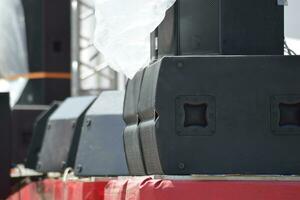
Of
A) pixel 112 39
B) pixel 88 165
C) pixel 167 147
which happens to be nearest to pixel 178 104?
Answer: pixel 167 147

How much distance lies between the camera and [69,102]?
978 cm

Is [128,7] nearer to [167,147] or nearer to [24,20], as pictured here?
[167,147]

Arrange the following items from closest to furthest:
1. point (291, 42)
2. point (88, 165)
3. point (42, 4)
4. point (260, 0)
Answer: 1. point (260, 0)
2. point (291, 42)
3. point (88, 165)
4. point (42, 4)

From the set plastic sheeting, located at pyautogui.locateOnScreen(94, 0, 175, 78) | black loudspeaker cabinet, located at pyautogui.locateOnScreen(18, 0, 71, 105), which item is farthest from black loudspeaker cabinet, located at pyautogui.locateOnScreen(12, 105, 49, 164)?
plastic sheeting, located at pyautogui.locateOnScreen(94, 0, 175, 78)

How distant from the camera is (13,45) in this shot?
49.0 feet

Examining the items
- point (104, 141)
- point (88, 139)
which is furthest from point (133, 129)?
point (88, 139)

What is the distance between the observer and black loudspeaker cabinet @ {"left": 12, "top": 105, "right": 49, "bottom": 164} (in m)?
12.9

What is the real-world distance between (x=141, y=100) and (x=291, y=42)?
3.51ft

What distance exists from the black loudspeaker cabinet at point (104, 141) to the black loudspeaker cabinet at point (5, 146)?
4.40 feet

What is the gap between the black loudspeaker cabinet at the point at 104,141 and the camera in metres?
7.66

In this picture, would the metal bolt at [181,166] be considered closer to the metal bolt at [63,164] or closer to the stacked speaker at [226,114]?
the stacked speaker at [226,114]

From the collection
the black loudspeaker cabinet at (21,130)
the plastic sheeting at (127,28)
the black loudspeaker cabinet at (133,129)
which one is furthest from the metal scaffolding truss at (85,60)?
the plastic sheeting at (127,28)

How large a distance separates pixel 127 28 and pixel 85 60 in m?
9.44

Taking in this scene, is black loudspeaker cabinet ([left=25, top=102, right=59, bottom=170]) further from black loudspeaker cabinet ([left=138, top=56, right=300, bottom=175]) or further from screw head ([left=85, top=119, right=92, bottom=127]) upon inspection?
black loudspeaker cabinet ([left=138, top=56, right=300, bottom=175])
